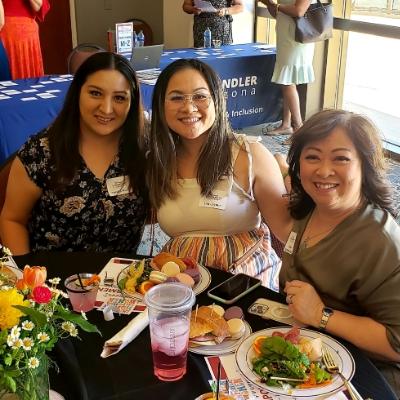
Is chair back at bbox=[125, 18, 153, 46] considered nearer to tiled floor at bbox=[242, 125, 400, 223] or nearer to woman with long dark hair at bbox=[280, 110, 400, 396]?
tiled floor at bbox=[242, 125, 400, 223]

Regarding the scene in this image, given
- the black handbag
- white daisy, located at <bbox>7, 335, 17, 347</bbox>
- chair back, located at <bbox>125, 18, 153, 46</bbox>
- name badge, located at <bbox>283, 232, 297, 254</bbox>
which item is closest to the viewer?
white daisy, located at <bbox>7, 335, 17, 347</bbox>

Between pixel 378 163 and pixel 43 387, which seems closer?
pixel 43 387

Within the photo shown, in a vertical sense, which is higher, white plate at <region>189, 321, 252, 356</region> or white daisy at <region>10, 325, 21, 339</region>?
white daisy at <region>10, 325, 21, 339</region>

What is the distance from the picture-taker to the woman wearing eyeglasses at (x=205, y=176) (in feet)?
5.49

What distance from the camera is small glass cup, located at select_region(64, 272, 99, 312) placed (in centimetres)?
A: 124

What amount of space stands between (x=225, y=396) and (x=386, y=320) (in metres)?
0.43

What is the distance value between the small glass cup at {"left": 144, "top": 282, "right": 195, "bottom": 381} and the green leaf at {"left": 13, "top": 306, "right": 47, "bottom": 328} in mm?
307

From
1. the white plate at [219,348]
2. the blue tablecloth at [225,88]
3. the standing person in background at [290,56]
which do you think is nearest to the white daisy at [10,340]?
the white plate at [219,348]

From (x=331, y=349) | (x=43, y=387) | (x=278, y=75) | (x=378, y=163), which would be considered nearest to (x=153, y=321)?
(x=43, y=387)

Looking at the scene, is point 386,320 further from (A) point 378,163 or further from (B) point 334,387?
(A) point 378,163

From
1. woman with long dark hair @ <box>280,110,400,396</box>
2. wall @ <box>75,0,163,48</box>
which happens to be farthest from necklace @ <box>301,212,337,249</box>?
wall @ <box>75,0,163,48</box>

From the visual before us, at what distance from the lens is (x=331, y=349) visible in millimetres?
1095

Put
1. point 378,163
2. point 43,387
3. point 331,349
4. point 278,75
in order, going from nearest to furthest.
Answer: point 43,387, point 331,349, point 378,163, point 278,75

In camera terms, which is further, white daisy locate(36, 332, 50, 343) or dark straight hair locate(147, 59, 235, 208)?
dark straight hair locate(147, 59, 235, 208)
